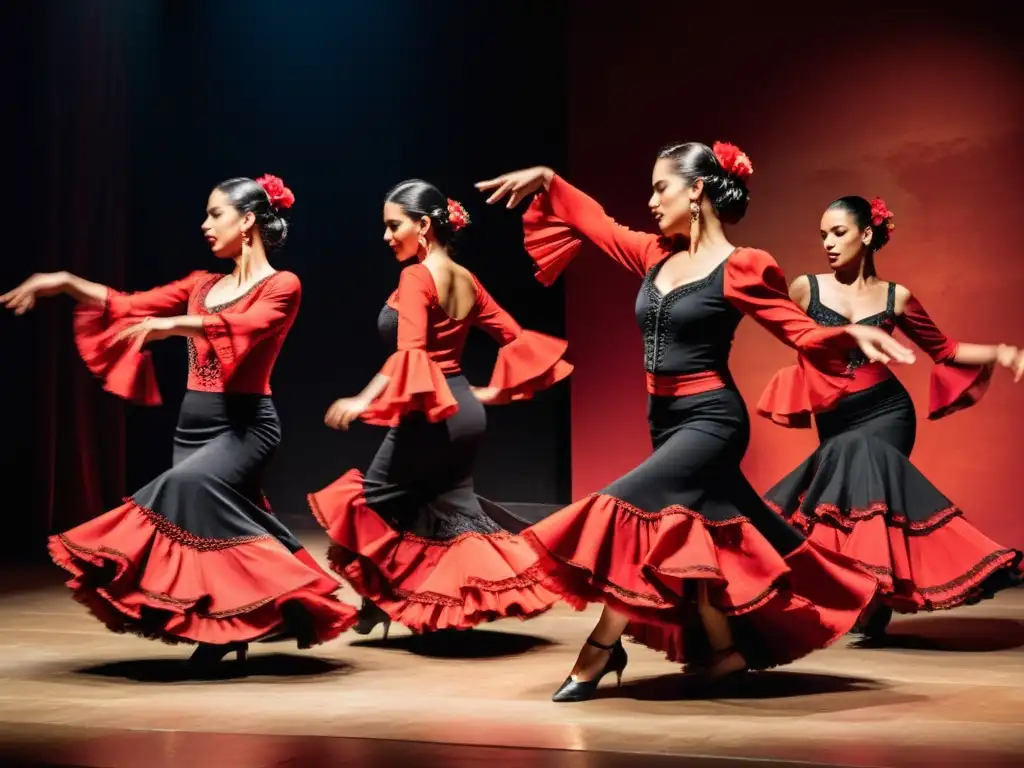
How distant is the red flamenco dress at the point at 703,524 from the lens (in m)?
3.54

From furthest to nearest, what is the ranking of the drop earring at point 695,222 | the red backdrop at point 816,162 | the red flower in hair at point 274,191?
the red backdrop at point 816,162
the red flower in hair at point 274,191
the drop earring at point 695,222

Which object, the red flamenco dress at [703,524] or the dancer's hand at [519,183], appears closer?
the red flamenco dress at [703,524]

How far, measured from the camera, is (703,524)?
363 cm

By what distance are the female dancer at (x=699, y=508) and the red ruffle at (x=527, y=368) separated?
31.9 inches

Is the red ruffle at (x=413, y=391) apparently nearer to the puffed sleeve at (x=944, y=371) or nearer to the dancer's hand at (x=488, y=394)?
the dancer's hand at (x=488, y=394)

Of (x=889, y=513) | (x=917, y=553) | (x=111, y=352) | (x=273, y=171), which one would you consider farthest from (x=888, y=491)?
(x=273, y=171)

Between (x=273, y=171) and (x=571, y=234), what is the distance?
3.95 meters

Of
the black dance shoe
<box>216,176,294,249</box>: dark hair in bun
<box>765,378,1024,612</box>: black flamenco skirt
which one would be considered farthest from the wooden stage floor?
<box>216,176,294,249</box>: dark hair in bun

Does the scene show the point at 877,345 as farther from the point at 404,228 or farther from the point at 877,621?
the point at 404,228

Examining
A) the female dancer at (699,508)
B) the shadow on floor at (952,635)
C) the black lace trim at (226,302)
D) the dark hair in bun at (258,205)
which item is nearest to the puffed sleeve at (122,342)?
the black lace trim at (226,302)

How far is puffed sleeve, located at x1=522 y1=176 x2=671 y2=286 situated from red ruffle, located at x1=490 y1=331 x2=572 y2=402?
637 millimetres

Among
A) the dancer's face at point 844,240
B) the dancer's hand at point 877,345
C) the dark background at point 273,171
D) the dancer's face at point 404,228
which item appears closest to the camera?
the dancer's hand at point 877,345

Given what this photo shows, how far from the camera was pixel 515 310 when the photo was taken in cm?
741

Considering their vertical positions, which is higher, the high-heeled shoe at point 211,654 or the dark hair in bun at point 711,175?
the dark hair in bun at point 711,175
